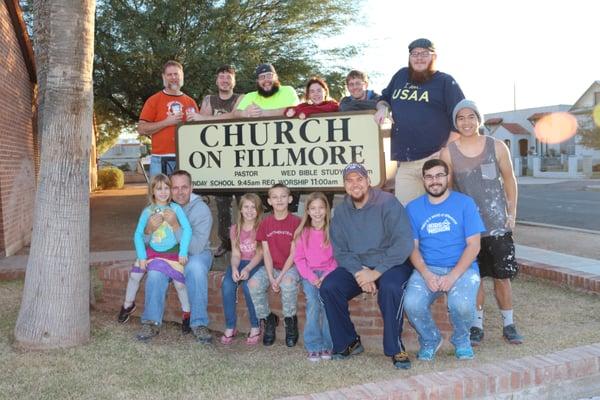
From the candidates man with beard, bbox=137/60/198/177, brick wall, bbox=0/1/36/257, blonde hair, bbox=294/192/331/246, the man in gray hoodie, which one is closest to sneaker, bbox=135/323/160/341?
the man in gray hoodie

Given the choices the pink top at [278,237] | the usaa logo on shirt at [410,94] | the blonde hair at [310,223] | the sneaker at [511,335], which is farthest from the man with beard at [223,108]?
the sneaker at [511,335]

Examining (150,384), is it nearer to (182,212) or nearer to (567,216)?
(182,212)

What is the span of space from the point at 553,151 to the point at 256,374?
45.3 meters

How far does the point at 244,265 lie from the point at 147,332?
2.82 ft

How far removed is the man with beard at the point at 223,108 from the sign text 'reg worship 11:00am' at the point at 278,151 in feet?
0.80

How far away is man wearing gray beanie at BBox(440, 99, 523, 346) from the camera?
4141 mm

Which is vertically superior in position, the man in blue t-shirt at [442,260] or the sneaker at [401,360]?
the man in blue t-shirt at [442,260]

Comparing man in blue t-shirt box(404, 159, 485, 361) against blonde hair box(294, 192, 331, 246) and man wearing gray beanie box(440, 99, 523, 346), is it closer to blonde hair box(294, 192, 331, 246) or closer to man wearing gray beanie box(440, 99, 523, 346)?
man wearing gray beanie box(440, 99, 523, 346)

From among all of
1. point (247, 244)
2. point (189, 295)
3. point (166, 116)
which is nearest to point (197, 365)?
point (189, 295)

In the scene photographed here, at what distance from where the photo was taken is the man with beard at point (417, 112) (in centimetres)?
441

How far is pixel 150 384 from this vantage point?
11.4 ft

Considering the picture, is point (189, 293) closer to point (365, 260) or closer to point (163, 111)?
point (365, 260)

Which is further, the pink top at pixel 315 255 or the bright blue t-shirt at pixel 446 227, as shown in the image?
the pink top at pixel 315 255

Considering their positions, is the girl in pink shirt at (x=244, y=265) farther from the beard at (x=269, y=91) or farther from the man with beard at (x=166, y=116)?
the man with beard at (x=166, y=116)
